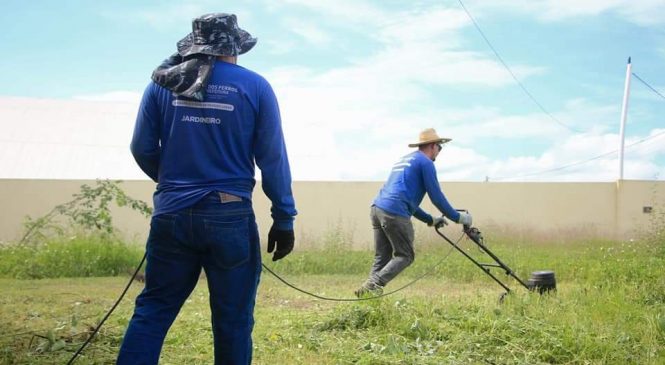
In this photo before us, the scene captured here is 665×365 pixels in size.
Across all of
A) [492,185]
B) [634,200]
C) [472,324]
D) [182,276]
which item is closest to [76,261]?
[472,324]

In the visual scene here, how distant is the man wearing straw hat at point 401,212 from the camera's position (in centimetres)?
776

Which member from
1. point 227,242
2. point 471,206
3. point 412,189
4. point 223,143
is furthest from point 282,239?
point 471,206

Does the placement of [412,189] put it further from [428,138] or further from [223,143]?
[223,143]

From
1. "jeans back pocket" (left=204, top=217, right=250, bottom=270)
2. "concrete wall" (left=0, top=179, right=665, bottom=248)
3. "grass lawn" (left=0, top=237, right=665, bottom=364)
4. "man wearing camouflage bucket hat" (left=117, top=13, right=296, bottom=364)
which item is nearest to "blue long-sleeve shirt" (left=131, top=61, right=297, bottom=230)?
"man wearing camouflage bucket hat" (left=117, top=13, right=296, bottom=364)

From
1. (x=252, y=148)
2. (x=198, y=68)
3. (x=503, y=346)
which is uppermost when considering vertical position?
(x=198, y=68)

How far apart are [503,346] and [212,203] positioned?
2611mm

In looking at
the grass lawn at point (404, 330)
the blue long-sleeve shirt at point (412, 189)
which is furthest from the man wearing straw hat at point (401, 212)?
the grass lawn at point (404, 330)

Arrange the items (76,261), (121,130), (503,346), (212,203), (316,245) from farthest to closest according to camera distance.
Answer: (121,130), (316,245), (76,261), (503,346), (212,203)

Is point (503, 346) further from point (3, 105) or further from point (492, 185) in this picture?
point (3, 105)

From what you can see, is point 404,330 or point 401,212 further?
point 401,212

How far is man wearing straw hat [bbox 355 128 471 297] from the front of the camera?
7758 mm

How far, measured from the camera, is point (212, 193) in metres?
3.70

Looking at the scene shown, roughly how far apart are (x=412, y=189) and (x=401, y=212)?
0.28 metres

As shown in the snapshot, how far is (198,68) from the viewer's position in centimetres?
380
